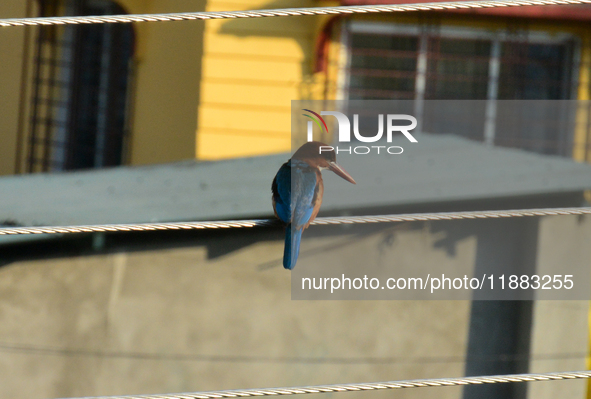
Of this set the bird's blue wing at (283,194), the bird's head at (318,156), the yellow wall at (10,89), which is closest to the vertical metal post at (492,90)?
the bird's head at (318,156)

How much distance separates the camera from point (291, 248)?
2088 mm

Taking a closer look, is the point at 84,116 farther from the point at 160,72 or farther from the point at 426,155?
the point at 426,155

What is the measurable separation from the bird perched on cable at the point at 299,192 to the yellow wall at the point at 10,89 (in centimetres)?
370

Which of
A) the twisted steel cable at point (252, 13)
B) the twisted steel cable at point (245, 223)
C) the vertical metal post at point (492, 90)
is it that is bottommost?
the twisted steel cable at point (245, 223)

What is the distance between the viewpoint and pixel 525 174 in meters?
3.72

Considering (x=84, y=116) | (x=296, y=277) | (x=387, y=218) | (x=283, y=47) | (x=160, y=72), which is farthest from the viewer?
(x=84, y=116)

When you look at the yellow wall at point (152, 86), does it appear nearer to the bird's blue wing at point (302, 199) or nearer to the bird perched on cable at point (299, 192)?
the bird perched on cable at point (299, 192)

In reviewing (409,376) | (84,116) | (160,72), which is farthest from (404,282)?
(84,116)

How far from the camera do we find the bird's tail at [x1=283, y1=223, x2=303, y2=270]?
206 cm

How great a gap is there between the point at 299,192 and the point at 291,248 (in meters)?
0.22

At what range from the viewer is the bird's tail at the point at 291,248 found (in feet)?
6.77

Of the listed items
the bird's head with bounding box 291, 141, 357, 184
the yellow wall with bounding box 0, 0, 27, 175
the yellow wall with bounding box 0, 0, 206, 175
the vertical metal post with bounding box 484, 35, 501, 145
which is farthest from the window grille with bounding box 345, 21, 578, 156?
the yellow wall with bounding box 0, 0, 27, 175

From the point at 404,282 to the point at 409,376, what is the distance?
2.02 ft

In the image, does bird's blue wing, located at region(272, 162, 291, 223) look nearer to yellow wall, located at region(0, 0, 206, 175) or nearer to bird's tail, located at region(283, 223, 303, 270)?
bird's tail, located at region(283, 223, 303, 270)
